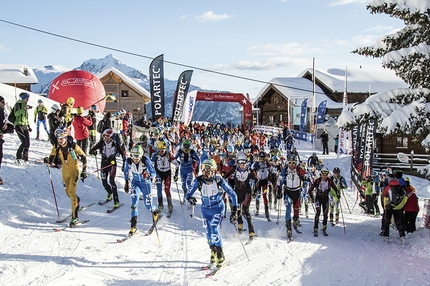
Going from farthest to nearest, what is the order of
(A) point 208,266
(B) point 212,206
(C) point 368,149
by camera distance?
(C) point 368,149
(B) point 212,206
(A) point 208,266

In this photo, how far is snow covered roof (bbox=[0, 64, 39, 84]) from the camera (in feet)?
151

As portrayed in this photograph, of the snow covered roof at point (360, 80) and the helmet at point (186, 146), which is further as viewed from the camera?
the snow covered roof at point (360, 80)

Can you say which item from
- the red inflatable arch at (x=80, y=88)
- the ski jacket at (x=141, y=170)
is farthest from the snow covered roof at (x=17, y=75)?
the ski jacket at (x=141, y=170)

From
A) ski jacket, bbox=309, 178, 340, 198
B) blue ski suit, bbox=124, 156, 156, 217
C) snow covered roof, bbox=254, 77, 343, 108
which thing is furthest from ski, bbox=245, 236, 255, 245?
snow covered roof, bbox=254, 77, 343, 108

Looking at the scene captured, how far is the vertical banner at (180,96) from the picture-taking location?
25.5 m

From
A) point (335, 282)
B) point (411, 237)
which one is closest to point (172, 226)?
point (335, 282)

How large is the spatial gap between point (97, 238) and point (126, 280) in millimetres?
2365

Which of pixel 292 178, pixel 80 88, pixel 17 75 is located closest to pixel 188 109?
pixel 80 88

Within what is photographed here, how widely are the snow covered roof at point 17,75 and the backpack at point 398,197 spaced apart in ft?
149

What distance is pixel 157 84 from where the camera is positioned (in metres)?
22.6

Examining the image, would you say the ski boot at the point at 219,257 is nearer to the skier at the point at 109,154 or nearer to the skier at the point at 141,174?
the skier at the point at 141,174

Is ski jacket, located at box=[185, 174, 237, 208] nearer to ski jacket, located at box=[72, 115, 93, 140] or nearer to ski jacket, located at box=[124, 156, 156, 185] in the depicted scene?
ski jacket, located at box=[124, 156, 156, 185]

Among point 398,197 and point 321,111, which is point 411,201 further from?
point 321,111

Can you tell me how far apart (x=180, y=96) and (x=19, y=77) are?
30072 mm
